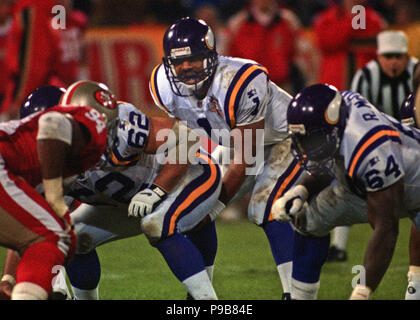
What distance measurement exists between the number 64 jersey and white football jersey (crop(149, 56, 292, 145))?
2.24 ft

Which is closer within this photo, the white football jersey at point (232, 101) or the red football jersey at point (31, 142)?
the red football jersey at point (31, 142)

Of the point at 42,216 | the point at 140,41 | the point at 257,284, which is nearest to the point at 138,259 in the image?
the point at 257,284

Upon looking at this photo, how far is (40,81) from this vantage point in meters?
7.17

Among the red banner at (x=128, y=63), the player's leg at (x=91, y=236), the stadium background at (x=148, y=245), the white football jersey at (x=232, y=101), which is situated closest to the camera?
the player's leg at (x=91, y=236)

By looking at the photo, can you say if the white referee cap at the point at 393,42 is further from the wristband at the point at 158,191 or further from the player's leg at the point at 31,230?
the player's leg at the point at 31,230

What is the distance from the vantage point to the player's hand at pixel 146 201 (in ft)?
12.6

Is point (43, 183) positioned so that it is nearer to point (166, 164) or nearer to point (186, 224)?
point (166, 164)

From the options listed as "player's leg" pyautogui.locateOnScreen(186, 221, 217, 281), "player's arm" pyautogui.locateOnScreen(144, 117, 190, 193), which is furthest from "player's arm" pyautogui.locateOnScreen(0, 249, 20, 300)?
"player's leg" pyautogui.locateOnScreen(186, 221, 217, 281)

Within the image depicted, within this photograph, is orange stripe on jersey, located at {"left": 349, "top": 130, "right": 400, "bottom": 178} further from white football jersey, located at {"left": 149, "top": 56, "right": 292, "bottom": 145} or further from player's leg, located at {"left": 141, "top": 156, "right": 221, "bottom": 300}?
white football jersey, located at {"left": 149, "top": 56, "right": 292, "bottom": 145}

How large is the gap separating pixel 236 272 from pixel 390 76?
2333 millimetres

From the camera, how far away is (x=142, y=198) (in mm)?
3873

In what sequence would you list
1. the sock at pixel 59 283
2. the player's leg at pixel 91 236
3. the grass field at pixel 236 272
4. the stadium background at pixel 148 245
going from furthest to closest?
the stadium background at pixel 148 245 → the grass field at pixel 236 272 → the player's leg at pixel 91 236 → the sock at pixel 59 283

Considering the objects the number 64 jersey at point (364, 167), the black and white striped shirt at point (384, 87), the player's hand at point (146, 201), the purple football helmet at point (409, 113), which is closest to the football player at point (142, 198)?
the player's hand at point (146, 201)

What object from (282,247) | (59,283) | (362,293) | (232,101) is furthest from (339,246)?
(59,283)
